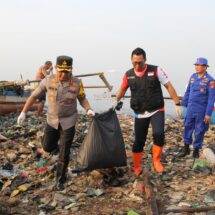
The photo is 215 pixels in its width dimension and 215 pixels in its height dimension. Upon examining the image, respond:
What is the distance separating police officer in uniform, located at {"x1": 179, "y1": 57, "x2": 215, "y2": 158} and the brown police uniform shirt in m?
2.47

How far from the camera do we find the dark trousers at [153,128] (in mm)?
5613

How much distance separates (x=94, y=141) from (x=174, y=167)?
1.96 metres

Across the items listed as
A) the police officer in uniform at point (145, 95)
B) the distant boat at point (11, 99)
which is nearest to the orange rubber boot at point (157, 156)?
the police officer in uniform at point (145, 95)

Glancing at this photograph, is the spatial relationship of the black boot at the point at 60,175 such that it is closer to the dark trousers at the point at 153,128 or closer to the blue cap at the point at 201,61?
the dark trousers at the point at 153,128

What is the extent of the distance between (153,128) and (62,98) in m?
1.50

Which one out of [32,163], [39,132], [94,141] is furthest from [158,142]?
[39,132]

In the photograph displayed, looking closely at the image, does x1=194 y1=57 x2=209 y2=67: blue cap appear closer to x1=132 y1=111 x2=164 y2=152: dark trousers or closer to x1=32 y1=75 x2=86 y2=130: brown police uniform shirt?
x1=132 y1=111 x2=164 y2=152: dark trousers

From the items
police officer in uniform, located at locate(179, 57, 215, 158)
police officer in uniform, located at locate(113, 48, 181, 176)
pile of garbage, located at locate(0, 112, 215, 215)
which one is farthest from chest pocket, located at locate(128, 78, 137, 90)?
police officer in uniform, located at locate(179, 57, 215, 158)

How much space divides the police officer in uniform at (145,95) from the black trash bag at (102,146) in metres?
0.43

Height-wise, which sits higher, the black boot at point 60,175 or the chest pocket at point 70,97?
the chest pocket at point 70,97

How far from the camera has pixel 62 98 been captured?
5.23 metres

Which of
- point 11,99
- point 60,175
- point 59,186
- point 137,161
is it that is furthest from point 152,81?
point 11,99

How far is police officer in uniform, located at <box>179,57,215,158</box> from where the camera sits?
21.8 ft

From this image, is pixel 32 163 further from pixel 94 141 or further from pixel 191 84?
pixel 191 84
